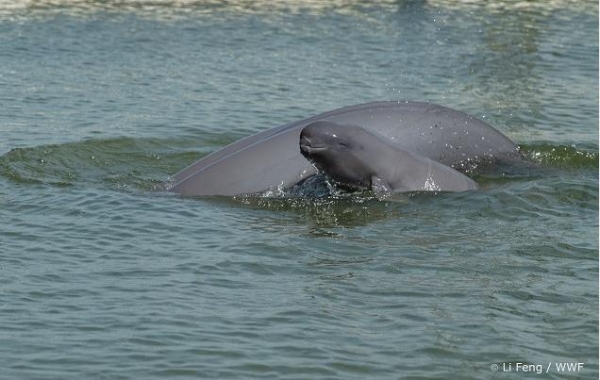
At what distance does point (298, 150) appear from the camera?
12000 millimetres

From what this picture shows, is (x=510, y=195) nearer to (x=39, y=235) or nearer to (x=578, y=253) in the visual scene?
(x=578, y=253)

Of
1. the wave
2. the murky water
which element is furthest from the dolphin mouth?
the wave

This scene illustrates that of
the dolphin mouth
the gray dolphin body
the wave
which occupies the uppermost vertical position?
the dolphin mouth

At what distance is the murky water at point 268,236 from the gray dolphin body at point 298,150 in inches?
9.4

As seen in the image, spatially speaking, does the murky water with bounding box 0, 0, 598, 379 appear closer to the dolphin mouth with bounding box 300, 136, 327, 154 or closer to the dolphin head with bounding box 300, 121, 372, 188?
the dolphin head with bounding box 300, 121, 372, 188

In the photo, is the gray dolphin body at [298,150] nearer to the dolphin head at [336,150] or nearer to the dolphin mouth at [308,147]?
the dolphin head at [336,150]

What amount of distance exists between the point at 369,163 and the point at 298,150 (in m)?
0.72

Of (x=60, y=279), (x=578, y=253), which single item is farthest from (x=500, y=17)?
(x=60, y=279)

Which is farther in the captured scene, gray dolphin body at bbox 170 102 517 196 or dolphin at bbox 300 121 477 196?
gray dolphin body at bbox 170 102 517 196

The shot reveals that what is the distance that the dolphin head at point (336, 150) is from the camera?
11.3m

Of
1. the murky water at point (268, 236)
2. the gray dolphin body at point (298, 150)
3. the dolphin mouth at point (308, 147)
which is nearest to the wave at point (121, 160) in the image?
the murky water at point (268, 236)

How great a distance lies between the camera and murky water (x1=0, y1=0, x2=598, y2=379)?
27.1ft

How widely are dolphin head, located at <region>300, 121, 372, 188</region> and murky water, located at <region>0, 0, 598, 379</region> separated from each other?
27 centimetres

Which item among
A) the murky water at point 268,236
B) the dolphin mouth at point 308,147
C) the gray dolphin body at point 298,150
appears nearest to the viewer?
the murky water at point 268,236
